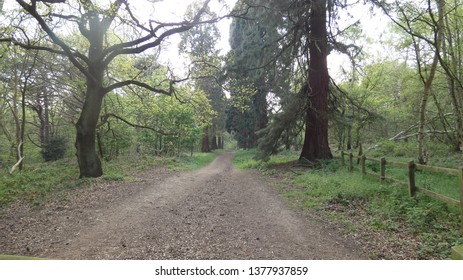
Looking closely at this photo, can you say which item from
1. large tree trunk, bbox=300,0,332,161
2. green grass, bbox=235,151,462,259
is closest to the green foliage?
large tree trunk, bbox=300,0,332,161

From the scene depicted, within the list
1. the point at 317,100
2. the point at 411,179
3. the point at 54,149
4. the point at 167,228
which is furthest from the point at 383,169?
the point at 54,149

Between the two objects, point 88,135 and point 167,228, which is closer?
point 167,228

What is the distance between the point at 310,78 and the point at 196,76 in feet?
16.7

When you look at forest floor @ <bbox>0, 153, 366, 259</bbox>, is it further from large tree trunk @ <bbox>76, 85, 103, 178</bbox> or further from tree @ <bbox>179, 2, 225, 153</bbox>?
tree @ <bbox>179, 2, 225, 153</bbox>

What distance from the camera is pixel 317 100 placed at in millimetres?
12305

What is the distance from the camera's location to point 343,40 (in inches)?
476

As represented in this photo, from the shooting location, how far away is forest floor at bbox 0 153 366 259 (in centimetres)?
429

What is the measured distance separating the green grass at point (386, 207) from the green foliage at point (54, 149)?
711 inches

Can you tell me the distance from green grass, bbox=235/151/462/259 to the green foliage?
18057mm

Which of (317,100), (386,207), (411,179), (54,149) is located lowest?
(386,207)

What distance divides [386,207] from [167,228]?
4.54 meters

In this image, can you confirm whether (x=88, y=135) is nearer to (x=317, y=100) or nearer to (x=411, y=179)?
(x=317, y=100)

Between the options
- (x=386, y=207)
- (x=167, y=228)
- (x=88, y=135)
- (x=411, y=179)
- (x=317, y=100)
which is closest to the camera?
(x=167, y=228)

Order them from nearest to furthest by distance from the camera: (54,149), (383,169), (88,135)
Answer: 1. (383,169)
2. (88,135)
3. (54,149)
